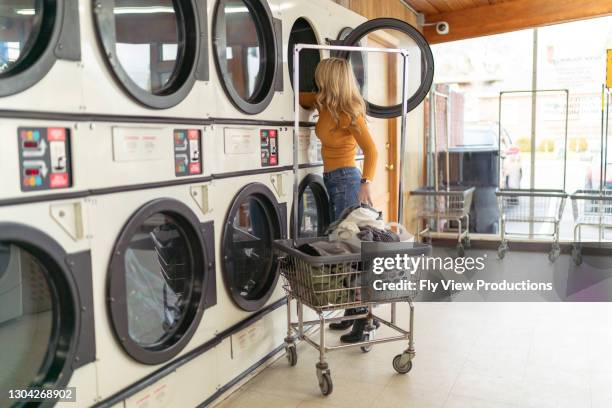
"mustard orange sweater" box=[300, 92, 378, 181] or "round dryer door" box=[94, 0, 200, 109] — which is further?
"mustard orange sweater" box=[300, 92, 378, 181]

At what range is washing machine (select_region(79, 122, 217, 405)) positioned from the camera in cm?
206

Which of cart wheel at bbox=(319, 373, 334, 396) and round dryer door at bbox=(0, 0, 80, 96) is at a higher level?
round dryer door at bbox=(0, 0, 80, 96)

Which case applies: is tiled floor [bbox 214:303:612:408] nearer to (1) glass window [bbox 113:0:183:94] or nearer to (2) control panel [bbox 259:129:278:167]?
(2) control panel [bbox 259:129:278:167]

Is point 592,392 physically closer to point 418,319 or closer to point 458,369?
point 458,369

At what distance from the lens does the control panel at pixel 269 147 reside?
122 inches

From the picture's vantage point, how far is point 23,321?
1.99m

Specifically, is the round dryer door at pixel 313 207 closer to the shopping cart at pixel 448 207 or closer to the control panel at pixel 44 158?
the control panel at pixel 44 158

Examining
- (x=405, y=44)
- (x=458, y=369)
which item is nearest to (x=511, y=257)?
(x=405, y=44)

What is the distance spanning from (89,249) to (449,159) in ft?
17.5

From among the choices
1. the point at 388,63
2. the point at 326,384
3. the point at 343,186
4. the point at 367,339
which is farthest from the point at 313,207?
the point at 388,63

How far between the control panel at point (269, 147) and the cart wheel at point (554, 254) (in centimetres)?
392

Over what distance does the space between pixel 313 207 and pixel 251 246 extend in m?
0.84

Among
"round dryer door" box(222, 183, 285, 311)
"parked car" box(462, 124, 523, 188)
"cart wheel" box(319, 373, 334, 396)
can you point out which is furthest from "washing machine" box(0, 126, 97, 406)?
"parked car" box(462, 124, 523, 188)

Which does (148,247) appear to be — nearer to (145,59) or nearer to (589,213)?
(145,59)
